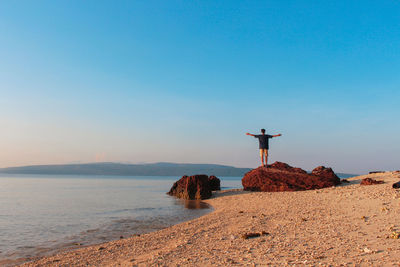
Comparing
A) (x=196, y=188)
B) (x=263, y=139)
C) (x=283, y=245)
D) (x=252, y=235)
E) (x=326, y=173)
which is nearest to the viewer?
(x=283, y=245)

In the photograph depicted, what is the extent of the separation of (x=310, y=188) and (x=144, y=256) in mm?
17909

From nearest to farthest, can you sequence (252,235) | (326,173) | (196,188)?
(252,235) < (326,173) < (196,188)

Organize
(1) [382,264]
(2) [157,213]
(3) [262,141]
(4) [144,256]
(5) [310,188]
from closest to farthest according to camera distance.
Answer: (1) [382,264] < (4) [144,256] < (2) [157,213] < (5) [310,188] < (3) [262,141]

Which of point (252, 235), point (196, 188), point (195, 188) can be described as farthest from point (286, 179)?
point (252, 235)

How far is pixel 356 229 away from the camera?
8.86m

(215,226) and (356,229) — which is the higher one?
(356,229)

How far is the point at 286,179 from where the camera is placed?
24.1 meters

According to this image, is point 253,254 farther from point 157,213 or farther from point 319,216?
point 157,213

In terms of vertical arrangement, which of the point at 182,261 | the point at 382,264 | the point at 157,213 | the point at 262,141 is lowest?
the point at 157,213

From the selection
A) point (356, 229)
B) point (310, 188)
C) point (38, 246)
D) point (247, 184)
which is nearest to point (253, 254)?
point (356, 229)

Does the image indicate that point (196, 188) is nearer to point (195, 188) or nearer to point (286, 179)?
point (195, 188)

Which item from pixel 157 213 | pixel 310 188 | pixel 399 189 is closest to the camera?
pixel 399 189

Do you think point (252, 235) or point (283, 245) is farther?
point (252, 235)

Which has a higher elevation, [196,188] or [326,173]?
[326,173]
